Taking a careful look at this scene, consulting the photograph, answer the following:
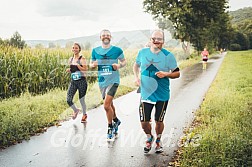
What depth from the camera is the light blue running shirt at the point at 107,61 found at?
215 inches

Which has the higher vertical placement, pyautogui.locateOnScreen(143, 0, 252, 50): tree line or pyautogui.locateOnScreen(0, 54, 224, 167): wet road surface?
pyautogui.locateOnScreen(143, 0, 252, 50): tree line

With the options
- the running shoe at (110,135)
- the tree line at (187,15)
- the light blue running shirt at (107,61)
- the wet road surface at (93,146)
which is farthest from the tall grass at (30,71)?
the tree line at (187,15)

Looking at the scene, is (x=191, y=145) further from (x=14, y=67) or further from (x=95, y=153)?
(x=14, y=67)

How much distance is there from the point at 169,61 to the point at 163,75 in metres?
0.27

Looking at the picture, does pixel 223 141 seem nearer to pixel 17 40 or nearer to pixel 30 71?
pixel 30 71

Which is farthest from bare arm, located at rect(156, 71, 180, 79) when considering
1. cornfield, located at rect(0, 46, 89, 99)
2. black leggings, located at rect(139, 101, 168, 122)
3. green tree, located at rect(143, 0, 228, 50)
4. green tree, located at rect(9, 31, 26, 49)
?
green tree, located at rect(143, 0, 228, 50)

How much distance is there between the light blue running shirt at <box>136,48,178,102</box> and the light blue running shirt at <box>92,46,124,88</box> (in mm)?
977

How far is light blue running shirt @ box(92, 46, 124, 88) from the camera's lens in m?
5.45

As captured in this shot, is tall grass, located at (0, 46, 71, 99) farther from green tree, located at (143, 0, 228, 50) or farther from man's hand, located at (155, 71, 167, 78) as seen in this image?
green tree, located at (143, 0, 228, 50)

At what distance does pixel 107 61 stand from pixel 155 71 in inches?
51.1

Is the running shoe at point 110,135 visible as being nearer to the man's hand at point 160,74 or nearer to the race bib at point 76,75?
the man's hand at point 160,74

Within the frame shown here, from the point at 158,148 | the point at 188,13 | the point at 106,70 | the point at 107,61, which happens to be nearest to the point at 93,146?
the point at 158,148

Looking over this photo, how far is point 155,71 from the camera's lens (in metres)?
4.48

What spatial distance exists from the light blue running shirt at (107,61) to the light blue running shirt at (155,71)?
98cm
